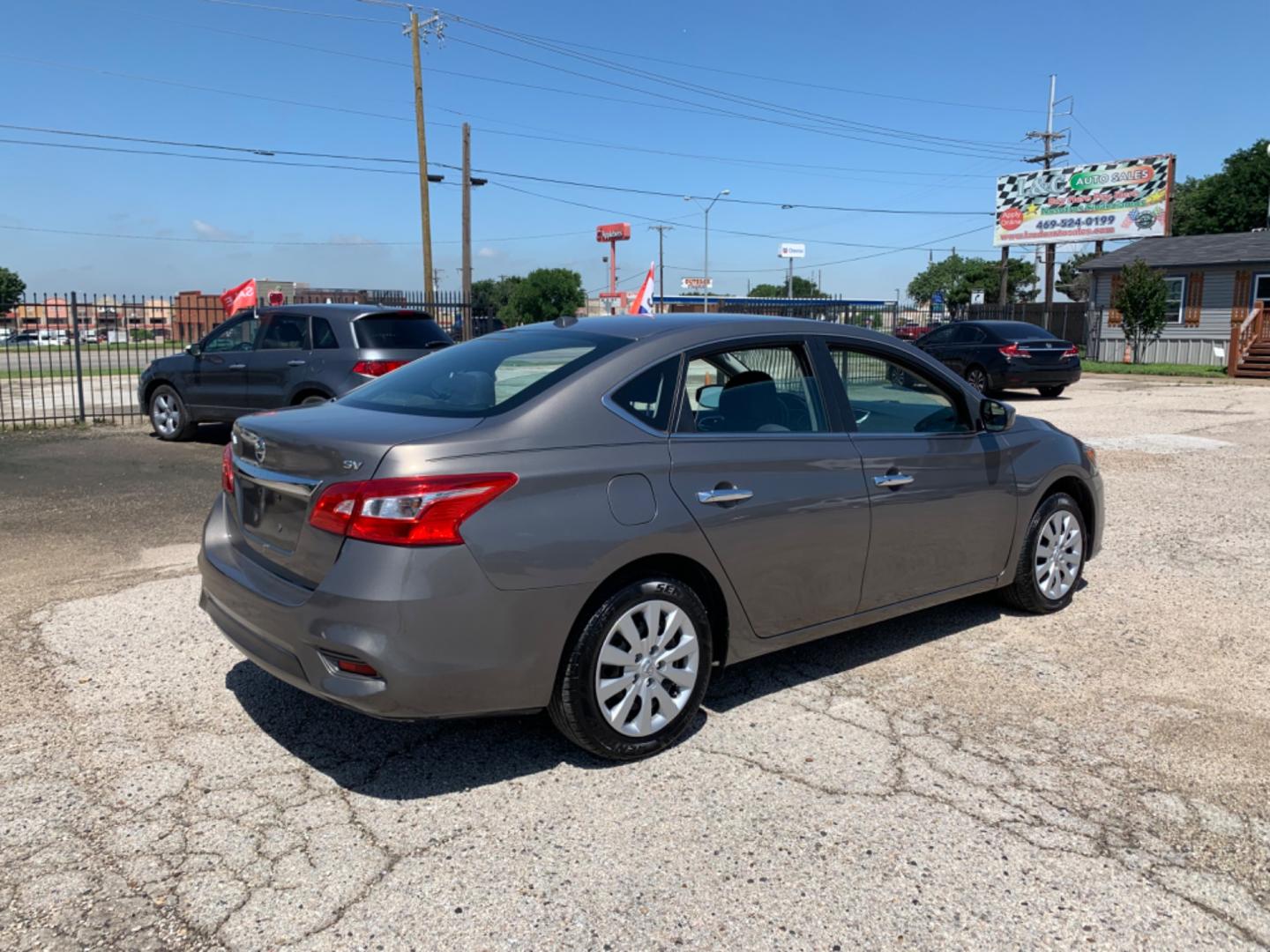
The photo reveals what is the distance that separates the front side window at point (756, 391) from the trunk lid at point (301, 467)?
1.00 meters

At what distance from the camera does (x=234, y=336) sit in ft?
37.9

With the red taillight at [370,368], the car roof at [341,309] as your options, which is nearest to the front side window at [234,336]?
the car roof at [341,309]

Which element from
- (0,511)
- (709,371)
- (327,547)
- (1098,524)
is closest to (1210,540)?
(1098,524)

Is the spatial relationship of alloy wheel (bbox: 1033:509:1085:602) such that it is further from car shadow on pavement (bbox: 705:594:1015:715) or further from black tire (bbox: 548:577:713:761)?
black tire (bbox: 548:577:713:761)

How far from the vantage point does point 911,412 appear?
4633mm

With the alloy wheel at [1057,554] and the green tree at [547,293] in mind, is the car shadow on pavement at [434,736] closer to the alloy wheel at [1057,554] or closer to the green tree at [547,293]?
the alloy wheel at [1057,554]

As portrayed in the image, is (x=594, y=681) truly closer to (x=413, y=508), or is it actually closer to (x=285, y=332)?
(x=413, y=508)

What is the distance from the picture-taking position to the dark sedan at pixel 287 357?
1046 centimetres

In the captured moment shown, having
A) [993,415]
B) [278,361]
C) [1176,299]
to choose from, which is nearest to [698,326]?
[993,415]

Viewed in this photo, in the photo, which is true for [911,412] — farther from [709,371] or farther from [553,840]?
[553,840]

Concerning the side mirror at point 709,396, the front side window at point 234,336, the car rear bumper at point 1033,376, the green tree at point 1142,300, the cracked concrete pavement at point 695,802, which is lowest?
the cracked concrete pavement at point 695,802

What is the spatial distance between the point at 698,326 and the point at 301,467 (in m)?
1.67

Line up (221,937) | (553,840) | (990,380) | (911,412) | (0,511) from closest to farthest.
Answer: (221,937), (553,840), (911,412), (0,511), (990,380)

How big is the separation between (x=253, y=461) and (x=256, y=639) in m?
0.68
